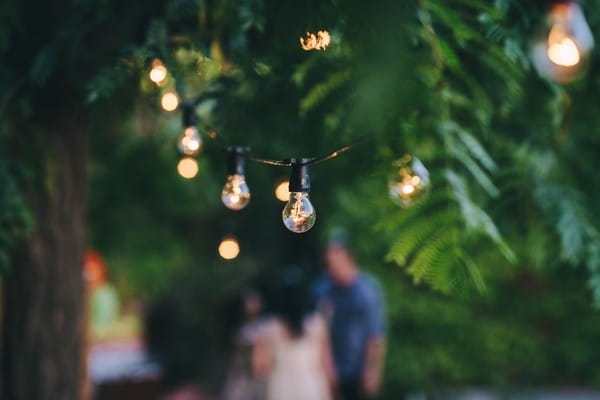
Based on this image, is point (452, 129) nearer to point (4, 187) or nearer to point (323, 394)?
point (4, 187)

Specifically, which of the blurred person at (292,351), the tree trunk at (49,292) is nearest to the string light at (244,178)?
the tree trunk at (49,292)

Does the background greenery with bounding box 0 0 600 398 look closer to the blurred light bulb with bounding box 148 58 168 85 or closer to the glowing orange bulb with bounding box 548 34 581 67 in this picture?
the blurred light bulb with bounding box 148 58 168 85

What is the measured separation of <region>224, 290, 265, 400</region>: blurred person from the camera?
279 inches

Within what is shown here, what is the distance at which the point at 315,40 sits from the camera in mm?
1713

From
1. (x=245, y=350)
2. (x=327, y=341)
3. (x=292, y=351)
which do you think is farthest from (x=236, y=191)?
(x=245, y=350)

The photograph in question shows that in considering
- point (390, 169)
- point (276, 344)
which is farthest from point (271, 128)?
point (276, 344)

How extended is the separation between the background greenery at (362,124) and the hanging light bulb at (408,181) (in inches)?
1.3

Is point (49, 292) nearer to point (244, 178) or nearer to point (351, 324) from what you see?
point (244, 178)

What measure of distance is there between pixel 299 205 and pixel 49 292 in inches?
Answer: 78.9

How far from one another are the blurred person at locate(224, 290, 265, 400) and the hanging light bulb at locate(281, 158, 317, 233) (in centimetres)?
474

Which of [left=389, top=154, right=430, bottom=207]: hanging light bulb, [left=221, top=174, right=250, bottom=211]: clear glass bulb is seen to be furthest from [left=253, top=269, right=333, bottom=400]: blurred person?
[left=389, top=154, right=430, bottom=207]: hanging light bulb

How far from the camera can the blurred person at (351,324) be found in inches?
248

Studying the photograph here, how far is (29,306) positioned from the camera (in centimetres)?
347

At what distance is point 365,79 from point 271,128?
2665mm
